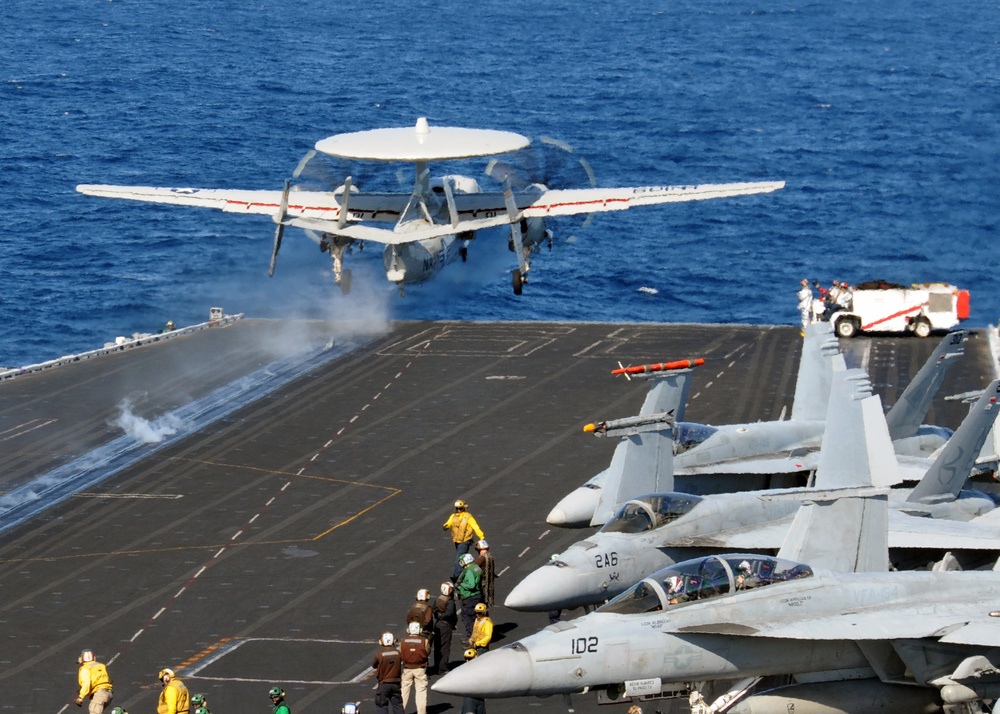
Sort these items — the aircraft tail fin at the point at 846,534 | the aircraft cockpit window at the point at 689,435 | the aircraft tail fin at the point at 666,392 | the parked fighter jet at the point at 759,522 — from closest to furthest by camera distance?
the aircraft tail fin at the point at 846,534
the parked fighter jet at the point at 759,522
the aircraft tail fin at the point at 666,392
the aircraft cockpit window at the point at 689,435

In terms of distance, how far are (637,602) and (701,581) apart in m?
1.13

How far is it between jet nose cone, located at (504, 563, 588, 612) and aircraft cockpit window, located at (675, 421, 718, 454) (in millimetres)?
8936

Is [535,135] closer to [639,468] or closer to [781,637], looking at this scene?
[639,468]

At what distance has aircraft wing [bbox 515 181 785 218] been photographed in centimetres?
6209

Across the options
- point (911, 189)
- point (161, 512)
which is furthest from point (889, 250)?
point (161, 512)

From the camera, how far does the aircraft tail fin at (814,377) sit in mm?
40969

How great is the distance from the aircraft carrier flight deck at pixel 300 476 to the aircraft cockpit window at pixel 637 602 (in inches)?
175

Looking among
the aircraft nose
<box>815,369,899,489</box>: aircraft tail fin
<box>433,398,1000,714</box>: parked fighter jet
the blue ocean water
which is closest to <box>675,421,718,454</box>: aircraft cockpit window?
the aircraft nose

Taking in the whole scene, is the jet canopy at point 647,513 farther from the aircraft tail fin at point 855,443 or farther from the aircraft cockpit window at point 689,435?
the aircraft cockpit window at point 689,435

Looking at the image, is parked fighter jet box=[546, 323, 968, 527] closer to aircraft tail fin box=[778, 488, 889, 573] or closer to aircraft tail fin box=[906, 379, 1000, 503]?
aircraft tail fin box=[906, 379, 1000, 503]

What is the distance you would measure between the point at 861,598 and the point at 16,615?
20.3 meters

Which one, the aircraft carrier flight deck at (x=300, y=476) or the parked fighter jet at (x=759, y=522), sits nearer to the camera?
the parked fighter jet at (x=759, y=522)

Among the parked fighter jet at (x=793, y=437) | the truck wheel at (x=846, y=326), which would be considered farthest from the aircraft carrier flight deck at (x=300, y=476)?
the parked fighter jet at (x=793, y=437)

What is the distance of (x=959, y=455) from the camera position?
114 feet
